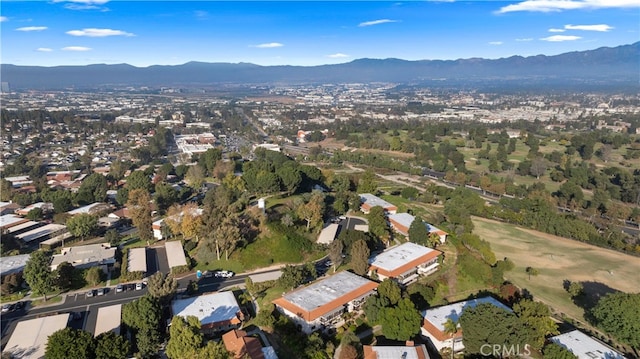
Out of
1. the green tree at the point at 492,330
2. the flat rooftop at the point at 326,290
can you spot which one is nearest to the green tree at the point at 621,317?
the green tree at the point at 492,330

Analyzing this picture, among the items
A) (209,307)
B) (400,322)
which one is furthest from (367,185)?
(209,307)

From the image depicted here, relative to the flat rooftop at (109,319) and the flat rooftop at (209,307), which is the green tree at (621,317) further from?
the flat rooftop at (109,319)

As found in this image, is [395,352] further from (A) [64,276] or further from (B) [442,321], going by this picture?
(A) [64,276]

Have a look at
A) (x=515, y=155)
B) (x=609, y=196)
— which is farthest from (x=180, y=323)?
(x=515, y=155)

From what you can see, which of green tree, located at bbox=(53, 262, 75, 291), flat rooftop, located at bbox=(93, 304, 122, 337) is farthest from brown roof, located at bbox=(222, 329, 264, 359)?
green tree, located at bbox=(53, 262, 75, 291)

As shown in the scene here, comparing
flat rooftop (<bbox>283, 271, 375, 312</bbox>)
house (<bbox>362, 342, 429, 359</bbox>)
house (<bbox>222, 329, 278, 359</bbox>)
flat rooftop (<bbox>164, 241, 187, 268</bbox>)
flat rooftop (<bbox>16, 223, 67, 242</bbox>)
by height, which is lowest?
flat rooftop (<bbox>16, 223, 67, 242</bbox>)

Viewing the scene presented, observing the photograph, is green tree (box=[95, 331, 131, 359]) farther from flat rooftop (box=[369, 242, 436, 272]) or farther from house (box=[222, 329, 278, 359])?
flat rooftop (box=[369, 242, 436, 272])

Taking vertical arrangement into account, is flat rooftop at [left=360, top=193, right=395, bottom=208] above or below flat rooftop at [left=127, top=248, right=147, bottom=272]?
above
